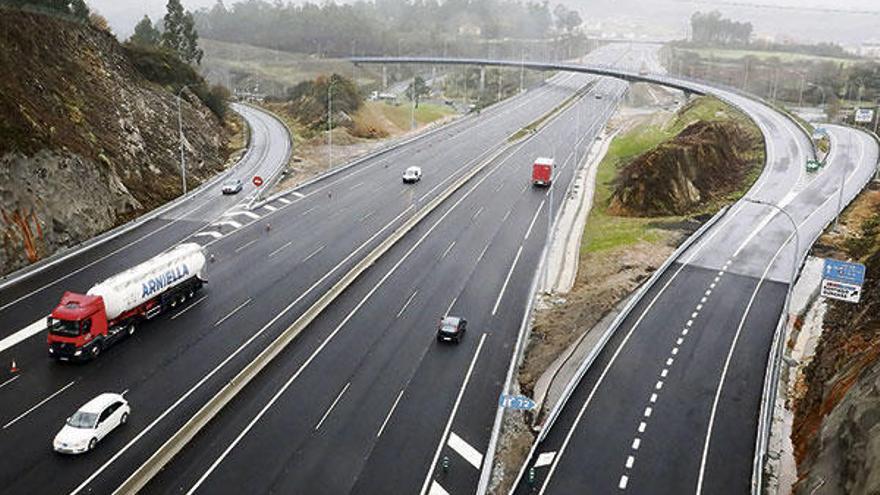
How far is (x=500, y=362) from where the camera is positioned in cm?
4378

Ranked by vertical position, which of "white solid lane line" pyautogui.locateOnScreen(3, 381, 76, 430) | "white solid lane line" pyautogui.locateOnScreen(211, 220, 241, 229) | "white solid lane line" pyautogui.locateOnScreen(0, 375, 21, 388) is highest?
"white solid lane line" pyautogui.locateOnScreen(211, 220, 241, 229)

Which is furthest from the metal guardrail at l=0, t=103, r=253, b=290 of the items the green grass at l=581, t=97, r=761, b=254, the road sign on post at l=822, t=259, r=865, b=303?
the road sign on post at l=822, t=259, r=865, b=303

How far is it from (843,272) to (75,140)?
62.1 m

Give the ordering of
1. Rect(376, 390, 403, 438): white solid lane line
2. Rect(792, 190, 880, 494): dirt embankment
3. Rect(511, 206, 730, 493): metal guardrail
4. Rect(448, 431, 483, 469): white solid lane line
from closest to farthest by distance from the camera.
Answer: Rect(792, 190, 880, 494): dirt embankment < Rect(448, 431, 483, 469): white solid lane line < Rect(511, 206, 730, 493): metal guardrail < Rect(376, 390, 403, 438): white solid lane line

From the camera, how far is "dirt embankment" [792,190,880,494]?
29195 millimetres

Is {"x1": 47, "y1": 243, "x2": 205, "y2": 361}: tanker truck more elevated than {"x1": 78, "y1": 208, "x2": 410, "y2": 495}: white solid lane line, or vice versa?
{"x1": 47, "y1": 243, "x2": 205, "y2": 361}: tanker truck

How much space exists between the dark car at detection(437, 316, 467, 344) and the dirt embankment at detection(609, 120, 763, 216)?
121 ft

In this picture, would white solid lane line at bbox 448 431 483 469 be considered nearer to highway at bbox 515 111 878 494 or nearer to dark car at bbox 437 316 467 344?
highway at bbox 515 111 878 494

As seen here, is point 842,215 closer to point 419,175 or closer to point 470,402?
point 419,175

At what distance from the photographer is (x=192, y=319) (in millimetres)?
47531

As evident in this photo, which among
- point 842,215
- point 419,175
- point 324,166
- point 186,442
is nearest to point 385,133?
point 324,166

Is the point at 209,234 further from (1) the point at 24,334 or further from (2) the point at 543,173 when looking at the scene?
(2) the point at 543,173

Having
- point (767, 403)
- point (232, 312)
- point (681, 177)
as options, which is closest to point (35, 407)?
point (232, 312)

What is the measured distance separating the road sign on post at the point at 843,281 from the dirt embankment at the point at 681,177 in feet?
111
